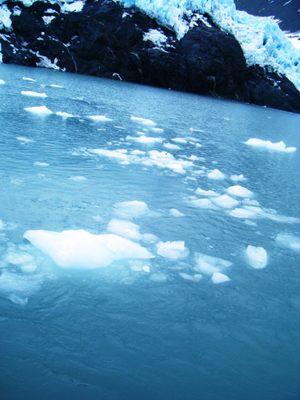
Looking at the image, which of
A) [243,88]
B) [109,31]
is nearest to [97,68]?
[109,31]

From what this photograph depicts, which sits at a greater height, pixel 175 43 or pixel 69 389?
pixel 175 43

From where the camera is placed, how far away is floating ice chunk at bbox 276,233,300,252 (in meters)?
8.20

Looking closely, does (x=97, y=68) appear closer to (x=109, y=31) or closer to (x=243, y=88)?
(x=109, y=31)

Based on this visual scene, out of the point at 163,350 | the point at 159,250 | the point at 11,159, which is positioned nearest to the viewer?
the point at 163,350

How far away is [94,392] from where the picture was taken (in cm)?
400

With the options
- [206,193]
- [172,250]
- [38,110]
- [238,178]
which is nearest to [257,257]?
[172,250]

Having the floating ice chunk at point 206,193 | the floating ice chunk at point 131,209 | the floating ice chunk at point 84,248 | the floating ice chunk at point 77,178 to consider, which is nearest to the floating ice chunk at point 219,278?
the floating ice chunk at point 84,248

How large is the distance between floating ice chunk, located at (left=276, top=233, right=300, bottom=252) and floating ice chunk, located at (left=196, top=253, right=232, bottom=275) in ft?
6.18

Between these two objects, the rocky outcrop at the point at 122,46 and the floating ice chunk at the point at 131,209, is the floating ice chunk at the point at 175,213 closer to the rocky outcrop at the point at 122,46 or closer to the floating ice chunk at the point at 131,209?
the floating ice chunk at the point at 131,209

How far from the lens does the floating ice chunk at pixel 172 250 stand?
686cm

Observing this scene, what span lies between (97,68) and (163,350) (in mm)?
62820

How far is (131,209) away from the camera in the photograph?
8.67 meters

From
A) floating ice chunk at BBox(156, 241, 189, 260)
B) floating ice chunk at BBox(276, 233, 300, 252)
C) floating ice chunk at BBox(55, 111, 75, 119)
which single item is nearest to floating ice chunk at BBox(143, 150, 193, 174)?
→ floating ice chunk at BBox(276, 233, 300, 252)

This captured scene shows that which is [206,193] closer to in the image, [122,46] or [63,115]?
[63,115]
